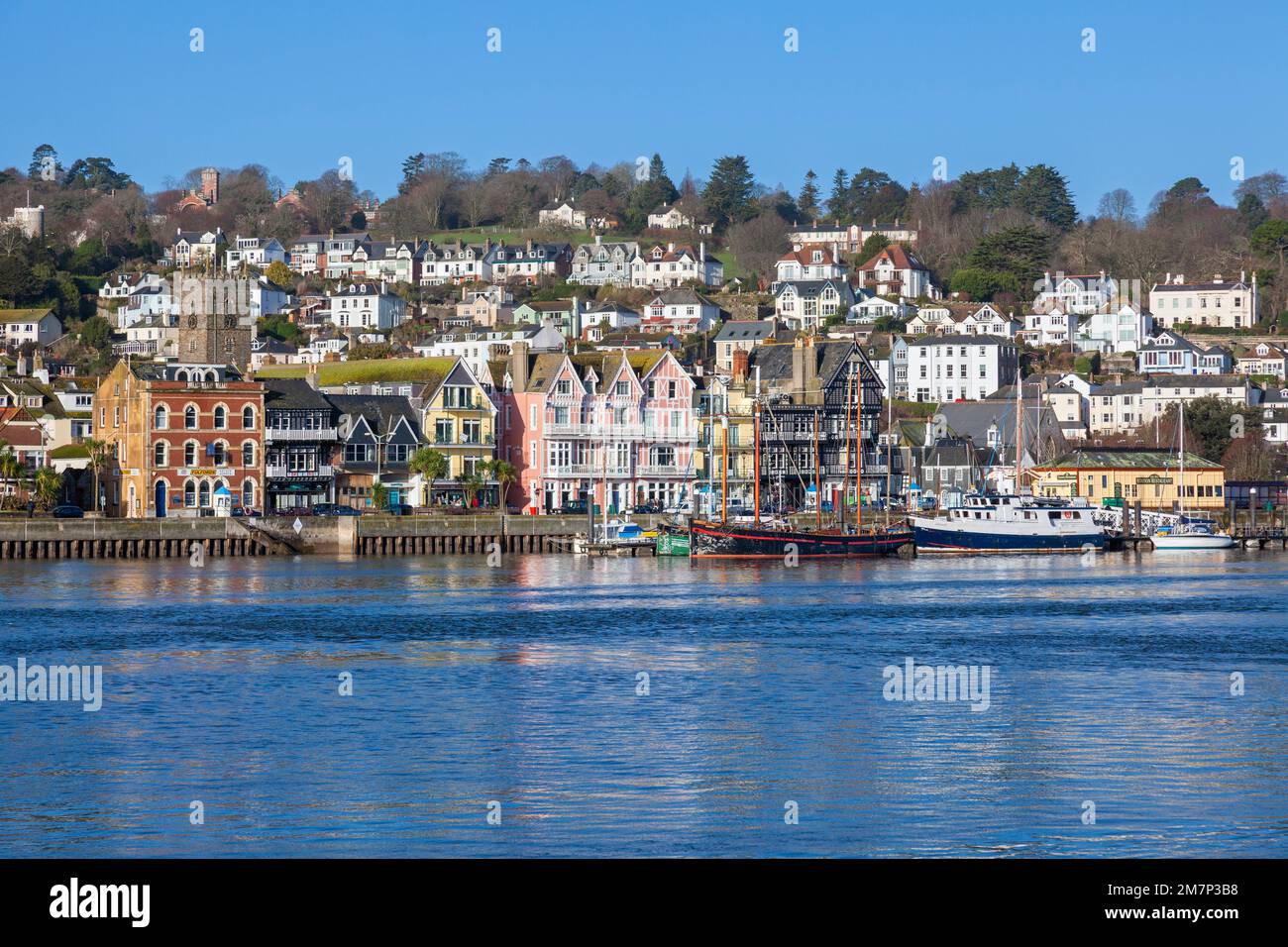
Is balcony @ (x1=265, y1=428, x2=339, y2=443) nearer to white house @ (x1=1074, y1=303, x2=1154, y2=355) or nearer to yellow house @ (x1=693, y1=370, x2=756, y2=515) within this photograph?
yellow house @ (x1=693, y1=370, x2=756, y2=515)

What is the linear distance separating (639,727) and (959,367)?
131 m

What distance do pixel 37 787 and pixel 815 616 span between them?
3447cm

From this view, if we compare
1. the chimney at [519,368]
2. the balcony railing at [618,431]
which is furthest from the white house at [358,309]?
the balcony railing at [618,431]

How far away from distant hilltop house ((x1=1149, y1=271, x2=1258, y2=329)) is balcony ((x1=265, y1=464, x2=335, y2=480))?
107m

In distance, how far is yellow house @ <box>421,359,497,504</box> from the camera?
344 feet

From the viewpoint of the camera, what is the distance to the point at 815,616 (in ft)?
193

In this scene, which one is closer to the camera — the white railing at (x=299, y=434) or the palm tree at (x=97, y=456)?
the white railing at (x=299, y=434)

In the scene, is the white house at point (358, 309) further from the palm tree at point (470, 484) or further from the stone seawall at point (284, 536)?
the stone seawall at point (284, 536)

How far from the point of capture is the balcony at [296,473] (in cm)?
10056

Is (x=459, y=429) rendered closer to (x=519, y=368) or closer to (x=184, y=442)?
(x=519, y=368)

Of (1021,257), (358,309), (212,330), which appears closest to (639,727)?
(212,330)

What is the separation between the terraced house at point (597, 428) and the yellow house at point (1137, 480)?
2540cm

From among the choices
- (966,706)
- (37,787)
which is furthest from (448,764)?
(966,706)
